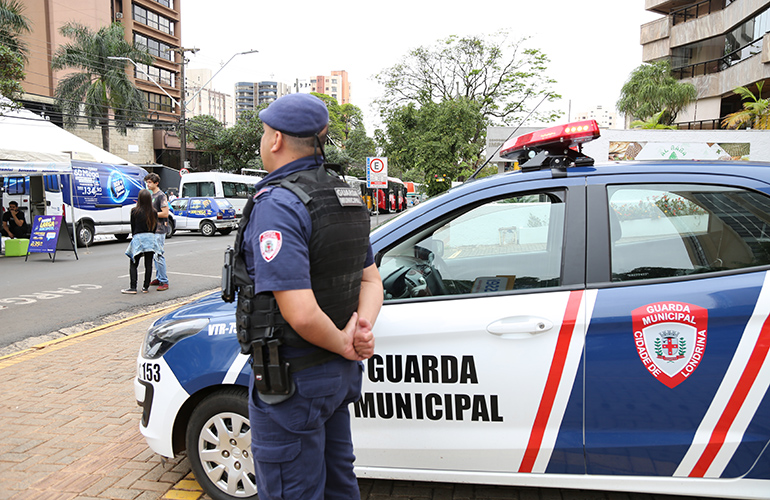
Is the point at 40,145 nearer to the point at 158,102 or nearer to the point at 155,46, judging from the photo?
the point at 158,102

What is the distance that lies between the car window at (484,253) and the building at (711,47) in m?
26.8

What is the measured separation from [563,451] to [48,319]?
714cm

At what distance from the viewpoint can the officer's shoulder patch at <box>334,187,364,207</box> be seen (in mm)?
1756

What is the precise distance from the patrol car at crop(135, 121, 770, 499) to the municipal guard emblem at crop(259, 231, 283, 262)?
984 millimetres

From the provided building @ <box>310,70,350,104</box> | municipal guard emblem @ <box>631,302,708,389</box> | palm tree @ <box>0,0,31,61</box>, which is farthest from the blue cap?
building @ <box>310,70,350,104</box>

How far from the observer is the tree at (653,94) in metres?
29.9

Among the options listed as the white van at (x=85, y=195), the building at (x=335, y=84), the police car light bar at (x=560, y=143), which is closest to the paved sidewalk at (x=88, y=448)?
the police car light bar at (x=560, y=143)

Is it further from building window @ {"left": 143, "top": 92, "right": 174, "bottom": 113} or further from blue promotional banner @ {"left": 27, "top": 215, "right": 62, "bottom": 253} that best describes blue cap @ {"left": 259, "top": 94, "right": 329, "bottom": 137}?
building window @ {"left": 143, "top": 92, "right": 174, "bottom": 113}

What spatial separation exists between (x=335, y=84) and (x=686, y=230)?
176 m

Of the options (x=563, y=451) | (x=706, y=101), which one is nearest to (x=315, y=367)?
(x=563, y=451)

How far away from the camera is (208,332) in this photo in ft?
8.75

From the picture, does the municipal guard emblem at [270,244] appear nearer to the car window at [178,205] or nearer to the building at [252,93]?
the car window at [178,205]

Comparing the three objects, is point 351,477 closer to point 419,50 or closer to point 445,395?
point 445,395

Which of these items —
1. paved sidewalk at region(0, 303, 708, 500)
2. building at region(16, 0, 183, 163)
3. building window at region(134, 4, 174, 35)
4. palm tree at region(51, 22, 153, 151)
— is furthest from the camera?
building window at region(134, 4, 174, 35)
